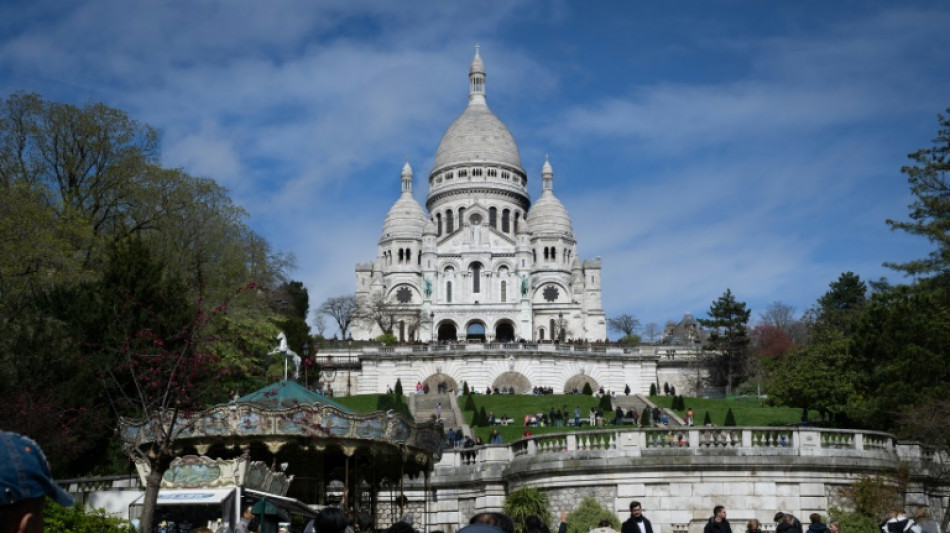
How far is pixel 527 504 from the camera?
84.2 feet

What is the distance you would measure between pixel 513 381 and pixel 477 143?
4852cm

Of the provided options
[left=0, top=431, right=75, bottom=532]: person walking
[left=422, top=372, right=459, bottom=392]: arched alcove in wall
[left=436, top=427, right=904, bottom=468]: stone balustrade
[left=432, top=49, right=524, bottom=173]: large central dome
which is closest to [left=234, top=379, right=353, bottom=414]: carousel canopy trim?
[left=436, top=427, right=904, bottom=468]: stone balustrade

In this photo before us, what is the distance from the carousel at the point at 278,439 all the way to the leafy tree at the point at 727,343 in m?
54.4

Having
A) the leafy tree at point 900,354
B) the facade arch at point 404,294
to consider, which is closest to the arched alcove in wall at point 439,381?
the facade arch at point 404,294

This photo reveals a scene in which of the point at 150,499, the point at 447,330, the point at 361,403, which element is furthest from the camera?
the point at 447,330

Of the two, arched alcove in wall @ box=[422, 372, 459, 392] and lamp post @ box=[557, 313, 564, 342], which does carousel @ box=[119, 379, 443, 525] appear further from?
lamp post @ box=[557, 313, 564, 342]

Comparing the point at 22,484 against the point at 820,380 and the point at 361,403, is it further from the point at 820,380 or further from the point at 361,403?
the point at 361,403

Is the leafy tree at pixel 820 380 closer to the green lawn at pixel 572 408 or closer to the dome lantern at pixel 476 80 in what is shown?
the green lawn at pixel 572 408

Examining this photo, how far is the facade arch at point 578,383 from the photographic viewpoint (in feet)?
240

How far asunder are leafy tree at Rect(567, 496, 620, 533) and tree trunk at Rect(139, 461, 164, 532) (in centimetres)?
1094

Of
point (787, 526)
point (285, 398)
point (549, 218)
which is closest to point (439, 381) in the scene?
point (549, 218)

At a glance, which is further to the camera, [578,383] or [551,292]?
[551,292]

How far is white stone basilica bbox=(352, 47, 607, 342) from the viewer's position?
99625mm

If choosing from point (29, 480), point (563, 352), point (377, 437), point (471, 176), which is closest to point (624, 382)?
point (563, 352)
